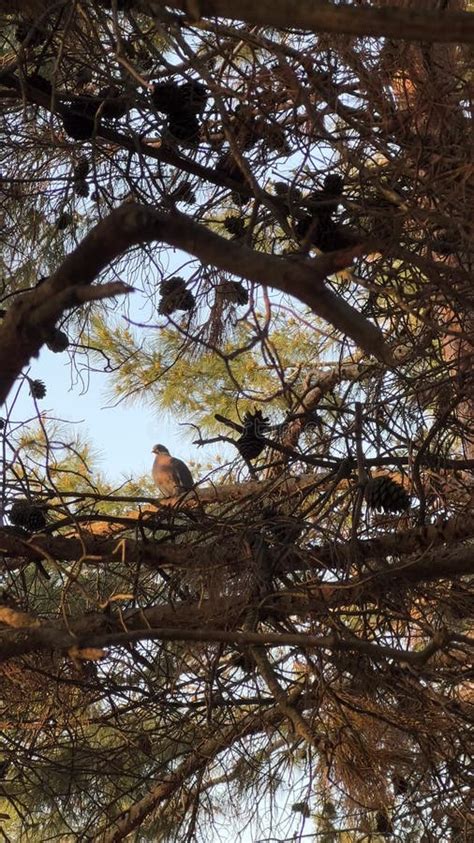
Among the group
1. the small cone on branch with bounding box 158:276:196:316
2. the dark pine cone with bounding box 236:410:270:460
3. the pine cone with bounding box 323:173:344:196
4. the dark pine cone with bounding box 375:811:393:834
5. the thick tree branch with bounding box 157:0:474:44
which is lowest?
the thick tree branch with bounding box 157:0:474:44

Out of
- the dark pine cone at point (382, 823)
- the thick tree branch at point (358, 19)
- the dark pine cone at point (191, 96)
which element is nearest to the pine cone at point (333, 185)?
the dark pine cone at point (191, 96)

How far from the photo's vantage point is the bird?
454cm

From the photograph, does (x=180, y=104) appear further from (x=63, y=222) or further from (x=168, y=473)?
(x=168, y=473)

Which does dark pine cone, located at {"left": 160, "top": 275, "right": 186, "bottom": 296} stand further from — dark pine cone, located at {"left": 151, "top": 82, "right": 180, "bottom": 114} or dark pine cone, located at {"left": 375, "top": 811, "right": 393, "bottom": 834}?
dark pine cone, located at {"left": 375, "top": 811, "right": 393, "bottom": 834}

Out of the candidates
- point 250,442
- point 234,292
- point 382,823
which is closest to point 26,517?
point 250,442

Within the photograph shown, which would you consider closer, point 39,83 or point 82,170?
point 39,83

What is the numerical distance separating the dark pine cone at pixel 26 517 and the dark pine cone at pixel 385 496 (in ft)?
2.55

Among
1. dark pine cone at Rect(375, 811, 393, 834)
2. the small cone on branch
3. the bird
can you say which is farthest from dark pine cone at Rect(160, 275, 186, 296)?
Result: the bird

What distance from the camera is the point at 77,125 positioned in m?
2.36

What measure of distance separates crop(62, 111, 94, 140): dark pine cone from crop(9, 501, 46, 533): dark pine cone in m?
0.85

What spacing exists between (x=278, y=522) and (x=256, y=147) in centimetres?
89

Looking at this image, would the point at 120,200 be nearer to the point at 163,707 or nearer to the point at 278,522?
the point at 278,522

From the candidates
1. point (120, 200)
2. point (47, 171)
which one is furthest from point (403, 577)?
point (47, 171)

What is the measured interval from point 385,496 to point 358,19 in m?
1.29
